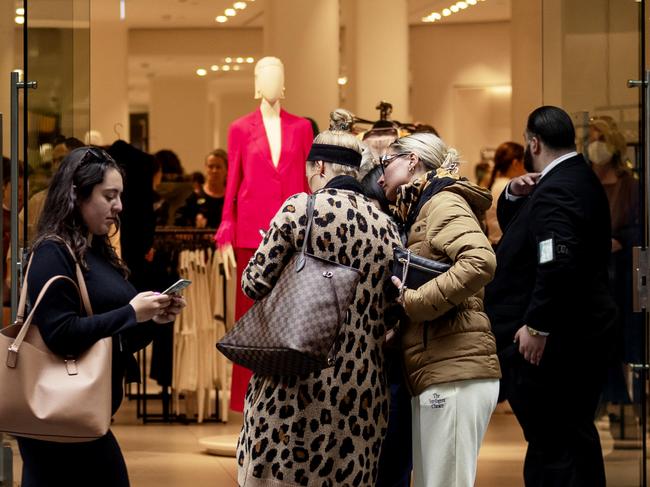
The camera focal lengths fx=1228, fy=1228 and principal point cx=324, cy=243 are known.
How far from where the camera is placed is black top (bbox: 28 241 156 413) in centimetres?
325

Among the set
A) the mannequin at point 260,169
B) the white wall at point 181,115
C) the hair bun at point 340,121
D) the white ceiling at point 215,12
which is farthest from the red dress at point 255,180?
the white wall at point 181,115

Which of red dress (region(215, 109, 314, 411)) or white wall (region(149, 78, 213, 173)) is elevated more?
white wall (region(149, 78, 213, 173))

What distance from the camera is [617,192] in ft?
17.4

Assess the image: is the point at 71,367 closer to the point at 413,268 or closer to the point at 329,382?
the point at 329,382

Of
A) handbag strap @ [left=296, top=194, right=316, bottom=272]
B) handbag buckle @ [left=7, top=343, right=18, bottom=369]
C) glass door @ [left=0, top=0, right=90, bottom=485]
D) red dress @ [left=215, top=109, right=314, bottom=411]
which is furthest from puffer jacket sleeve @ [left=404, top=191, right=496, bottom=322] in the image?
red dress @ [left=215, top=109, right=314, bottom=411]

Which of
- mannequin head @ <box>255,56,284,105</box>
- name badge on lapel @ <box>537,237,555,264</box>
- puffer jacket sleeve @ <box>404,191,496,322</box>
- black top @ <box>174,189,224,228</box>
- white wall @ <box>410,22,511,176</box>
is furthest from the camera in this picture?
white wall @ <box>410,22,511,176</box>

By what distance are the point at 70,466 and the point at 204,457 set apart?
3.84 m

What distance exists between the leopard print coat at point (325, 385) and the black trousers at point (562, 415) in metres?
1.09

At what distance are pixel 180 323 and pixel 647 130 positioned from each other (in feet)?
13.7

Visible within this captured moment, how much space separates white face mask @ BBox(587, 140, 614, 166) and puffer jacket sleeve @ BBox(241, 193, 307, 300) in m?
Answer: 2.20

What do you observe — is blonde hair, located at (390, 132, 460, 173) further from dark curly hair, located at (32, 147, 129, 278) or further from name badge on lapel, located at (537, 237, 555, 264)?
dark curly hair, located at (32, 147, 129, 278)

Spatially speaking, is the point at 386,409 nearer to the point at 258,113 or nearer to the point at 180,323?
the point at 258,113

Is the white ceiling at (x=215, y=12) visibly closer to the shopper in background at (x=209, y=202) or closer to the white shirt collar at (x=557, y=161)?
the shopper in background at (x=209, y=202)

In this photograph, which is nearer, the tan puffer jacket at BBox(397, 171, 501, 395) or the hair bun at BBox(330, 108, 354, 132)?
the tan puffer jacket at BBox(397, 171, 501, 395)
